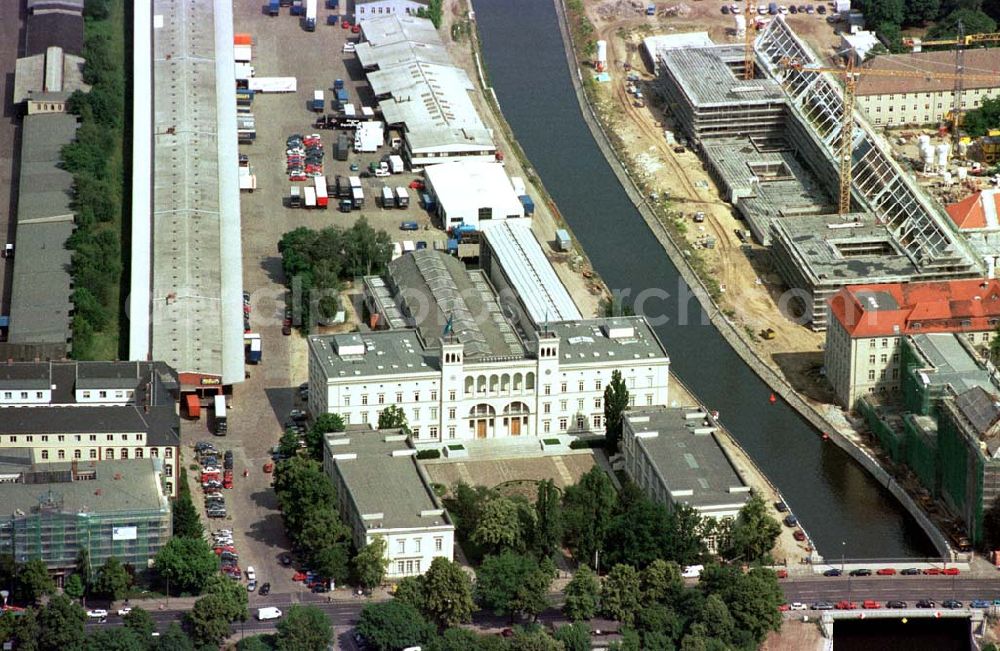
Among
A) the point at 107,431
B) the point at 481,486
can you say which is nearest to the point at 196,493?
the point at 107,431

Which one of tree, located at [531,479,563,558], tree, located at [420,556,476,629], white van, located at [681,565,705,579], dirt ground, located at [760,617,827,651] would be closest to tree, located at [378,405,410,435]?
tree, located at [531,479,563,558]

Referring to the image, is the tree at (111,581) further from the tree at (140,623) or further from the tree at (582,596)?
the tree at (582,596)

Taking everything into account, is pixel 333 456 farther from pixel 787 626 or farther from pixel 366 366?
pixel 787 626

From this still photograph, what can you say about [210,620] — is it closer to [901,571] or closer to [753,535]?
[753,535]

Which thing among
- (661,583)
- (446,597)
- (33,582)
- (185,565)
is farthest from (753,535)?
(33,582)

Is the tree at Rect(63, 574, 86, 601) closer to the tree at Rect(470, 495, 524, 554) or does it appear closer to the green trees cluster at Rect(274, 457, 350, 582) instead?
the green trees cluster at Rect(274, 457, 350, 582)

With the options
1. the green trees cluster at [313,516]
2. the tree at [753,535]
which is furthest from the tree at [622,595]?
the green trees cluster at [313,516]
